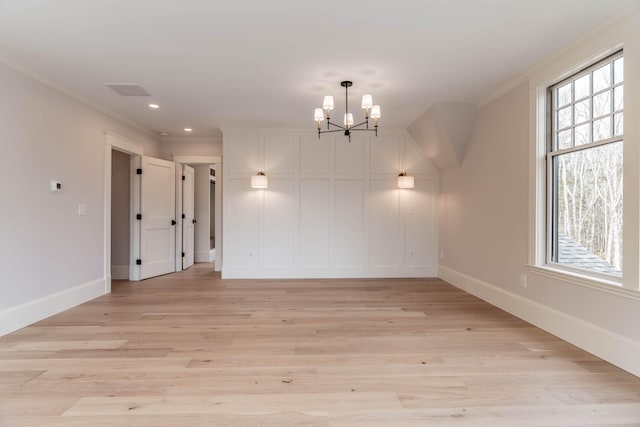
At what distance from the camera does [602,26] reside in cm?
242

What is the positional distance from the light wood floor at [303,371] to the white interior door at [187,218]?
8.79 feet

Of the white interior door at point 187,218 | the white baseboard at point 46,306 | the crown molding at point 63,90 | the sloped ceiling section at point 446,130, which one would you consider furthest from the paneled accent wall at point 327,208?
the white baseboard at point 46,306

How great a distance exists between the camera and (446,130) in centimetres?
439

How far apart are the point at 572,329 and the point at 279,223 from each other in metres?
4.11

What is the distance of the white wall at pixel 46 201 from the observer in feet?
9.86

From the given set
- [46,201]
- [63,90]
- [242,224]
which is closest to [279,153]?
[242,224]

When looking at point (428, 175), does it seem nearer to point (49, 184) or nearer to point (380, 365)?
point (380, 365)

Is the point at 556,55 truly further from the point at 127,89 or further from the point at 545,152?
the point at 127,89

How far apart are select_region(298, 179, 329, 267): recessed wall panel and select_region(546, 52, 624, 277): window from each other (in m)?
3.25

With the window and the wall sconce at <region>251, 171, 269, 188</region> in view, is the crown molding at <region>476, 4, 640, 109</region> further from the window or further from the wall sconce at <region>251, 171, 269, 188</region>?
the wall sconce at <region>251, 171, 269, 188</region>

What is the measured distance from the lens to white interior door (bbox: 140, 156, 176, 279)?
533 centimetres

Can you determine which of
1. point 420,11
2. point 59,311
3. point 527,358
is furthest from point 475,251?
point 59,311

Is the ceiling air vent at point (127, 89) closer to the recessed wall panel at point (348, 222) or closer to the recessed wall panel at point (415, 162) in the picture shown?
the recessed wall panel at point (348, 222)

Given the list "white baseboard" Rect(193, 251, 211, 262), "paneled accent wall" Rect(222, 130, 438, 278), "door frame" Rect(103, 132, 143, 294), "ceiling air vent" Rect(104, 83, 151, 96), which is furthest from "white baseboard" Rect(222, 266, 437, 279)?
"ceiling air vent" Rect(104, 83, 151, 96)
